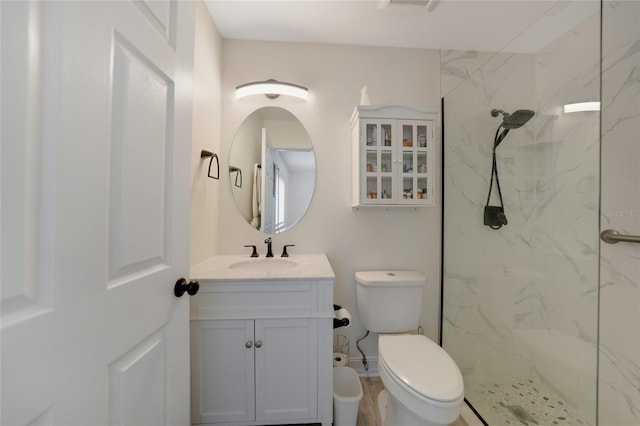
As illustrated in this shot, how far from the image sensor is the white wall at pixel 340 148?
175cm

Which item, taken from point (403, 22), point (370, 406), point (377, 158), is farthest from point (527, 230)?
point (403, 22)

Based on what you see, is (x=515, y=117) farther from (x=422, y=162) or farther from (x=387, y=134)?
(x=387, y=134)

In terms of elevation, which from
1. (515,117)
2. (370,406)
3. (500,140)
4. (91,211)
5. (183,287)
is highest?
(515,117)

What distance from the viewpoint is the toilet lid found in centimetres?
99

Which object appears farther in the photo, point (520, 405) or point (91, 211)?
point (520, 405)

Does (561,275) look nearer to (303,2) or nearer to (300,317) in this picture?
(300,317)

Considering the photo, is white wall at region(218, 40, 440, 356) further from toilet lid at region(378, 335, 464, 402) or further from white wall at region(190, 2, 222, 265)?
toilet lid at region(378, 335, 464, 402)

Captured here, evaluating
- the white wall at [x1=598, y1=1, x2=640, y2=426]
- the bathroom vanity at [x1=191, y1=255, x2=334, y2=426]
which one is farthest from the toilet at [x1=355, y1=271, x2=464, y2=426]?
the white wall at [x1=598, y1=1, x2=640, y2=426]

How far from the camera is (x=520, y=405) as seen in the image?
1369 millimetres

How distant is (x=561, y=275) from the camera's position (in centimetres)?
129

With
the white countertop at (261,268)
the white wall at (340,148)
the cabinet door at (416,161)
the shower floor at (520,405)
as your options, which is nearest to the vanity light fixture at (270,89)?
the white wall at (340,148)

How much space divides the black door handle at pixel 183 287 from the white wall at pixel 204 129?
555 millimetres

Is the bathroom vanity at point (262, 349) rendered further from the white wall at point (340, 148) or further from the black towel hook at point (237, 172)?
the black towel hook at point (237, 172)

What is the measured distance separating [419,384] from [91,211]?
48.4 inches
